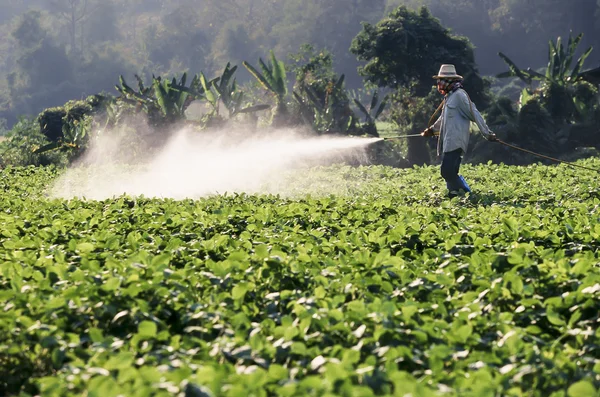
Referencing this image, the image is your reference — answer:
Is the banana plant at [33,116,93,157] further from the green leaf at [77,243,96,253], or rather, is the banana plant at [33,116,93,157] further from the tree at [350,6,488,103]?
the green leaf at [77,243,96,253]

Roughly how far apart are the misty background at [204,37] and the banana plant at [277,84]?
5096 cm

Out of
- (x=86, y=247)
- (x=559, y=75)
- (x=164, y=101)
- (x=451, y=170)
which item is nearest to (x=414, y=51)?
(x=559, y=75)

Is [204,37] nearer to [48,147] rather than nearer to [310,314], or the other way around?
[48,147]

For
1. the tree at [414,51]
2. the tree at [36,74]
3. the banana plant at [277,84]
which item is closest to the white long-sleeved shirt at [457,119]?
the banana plant at [277,84]

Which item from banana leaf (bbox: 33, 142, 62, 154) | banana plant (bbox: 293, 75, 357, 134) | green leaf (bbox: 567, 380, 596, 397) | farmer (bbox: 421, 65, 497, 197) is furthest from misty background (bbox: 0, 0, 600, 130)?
green leaf (bbox: 567, 380, 596, 397)

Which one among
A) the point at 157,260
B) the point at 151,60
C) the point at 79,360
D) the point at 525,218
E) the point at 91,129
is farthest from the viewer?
the point at 151,60

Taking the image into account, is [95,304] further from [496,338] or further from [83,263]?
[496,338]

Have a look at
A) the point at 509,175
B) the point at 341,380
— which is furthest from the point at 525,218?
the point at 509,175

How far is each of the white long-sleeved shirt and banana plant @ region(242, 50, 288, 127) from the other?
60.8 feet

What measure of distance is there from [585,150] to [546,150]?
1.11 meters

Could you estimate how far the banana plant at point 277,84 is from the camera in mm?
31078

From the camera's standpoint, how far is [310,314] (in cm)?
438

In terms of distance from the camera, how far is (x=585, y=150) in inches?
1094

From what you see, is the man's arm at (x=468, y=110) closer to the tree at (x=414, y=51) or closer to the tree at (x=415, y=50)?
the tree at (x=414, y=51)
